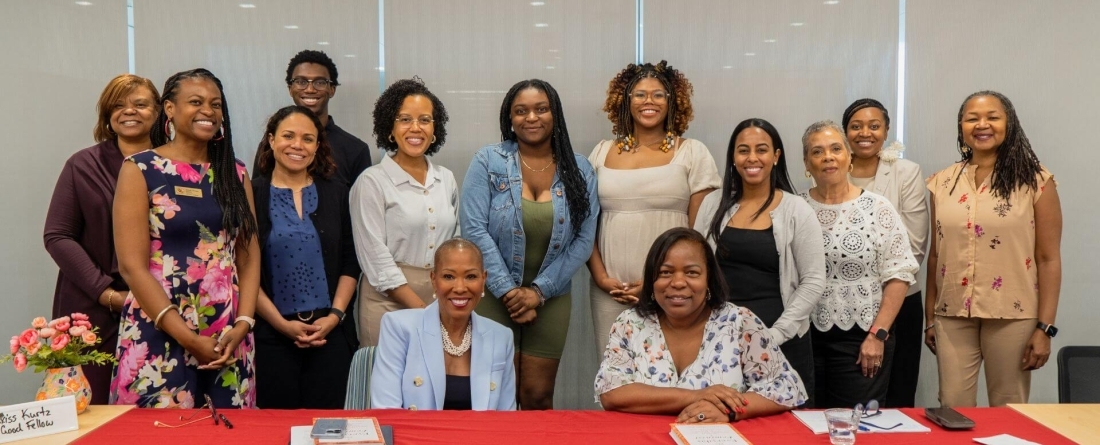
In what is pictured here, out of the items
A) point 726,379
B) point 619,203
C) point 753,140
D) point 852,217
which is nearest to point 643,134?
point 619,203

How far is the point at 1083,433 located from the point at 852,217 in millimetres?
1356

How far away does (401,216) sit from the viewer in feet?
11.5

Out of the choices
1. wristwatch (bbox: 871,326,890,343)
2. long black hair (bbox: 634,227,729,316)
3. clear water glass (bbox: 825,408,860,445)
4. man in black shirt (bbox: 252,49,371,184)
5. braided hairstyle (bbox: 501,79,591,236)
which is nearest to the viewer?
clear water glass (bbox: 825,408,860,445)

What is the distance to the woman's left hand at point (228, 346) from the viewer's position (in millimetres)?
2859

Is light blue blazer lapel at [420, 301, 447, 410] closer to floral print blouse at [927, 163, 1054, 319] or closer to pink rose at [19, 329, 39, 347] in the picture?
pink rose at [19, 329, 39, 347]

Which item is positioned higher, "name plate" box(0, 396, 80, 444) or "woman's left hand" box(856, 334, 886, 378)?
"name plate" box(0, 396, 80, 444)

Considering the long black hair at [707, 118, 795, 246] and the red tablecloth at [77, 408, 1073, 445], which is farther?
the long black hair at [707, 118, 795, 246]

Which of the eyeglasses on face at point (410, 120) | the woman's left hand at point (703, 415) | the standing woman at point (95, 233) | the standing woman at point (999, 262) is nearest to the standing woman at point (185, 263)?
the standing woman at point (95, 233)

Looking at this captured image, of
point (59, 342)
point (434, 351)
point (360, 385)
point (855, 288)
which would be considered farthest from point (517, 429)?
point (855, 288)

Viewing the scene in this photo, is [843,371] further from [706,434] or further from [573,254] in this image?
[706,434]

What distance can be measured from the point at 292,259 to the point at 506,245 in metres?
0.83

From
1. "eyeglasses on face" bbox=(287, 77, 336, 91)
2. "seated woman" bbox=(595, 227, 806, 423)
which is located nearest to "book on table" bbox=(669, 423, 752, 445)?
"seated woman" bbox=(595, 227, 806, 423)

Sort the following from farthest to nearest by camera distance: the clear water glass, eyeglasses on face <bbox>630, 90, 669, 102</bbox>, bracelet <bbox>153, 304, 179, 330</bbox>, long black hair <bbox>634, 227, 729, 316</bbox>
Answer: eyeglasses on face <bbox>630, 90, 669, 102</bbox> → bracelet <bbox>153, 304, 179, 330</bbox> → long black hair <bbox>634, 227, 729, 316</bbox> → the clear water glass

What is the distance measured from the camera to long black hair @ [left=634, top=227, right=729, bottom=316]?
265 centimetres
